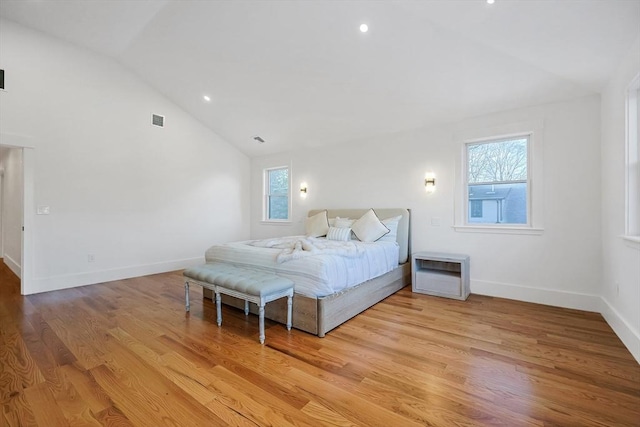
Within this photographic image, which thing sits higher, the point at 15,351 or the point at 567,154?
the point at 567,154

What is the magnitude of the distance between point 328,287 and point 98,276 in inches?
165

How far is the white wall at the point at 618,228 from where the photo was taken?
2.33 metres

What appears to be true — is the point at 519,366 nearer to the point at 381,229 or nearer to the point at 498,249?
the point at 498,249

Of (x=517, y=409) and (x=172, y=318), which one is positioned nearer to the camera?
(x=517, y=409)

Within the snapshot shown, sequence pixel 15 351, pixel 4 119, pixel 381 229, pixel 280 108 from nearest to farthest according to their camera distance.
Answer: pixel 15 351
pixel 4 119
pixel 381 229
pixel 280 108

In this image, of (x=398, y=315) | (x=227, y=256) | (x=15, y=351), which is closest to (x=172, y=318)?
(x=227, y=256)

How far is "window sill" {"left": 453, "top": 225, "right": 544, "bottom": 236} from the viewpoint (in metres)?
3.63

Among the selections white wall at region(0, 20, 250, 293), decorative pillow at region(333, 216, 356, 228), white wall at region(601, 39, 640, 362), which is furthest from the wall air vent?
white wall at region(601, 39, 640, 362)

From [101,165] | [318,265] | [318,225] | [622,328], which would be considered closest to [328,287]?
[318,265]

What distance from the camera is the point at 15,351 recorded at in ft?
7.75

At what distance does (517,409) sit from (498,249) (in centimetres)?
262

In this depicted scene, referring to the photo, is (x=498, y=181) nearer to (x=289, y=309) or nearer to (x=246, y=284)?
(x=289, y=309)

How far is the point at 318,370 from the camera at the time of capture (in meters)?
2.10

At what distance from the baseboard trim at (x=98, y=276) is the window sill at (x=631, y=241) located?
21.0 ft
